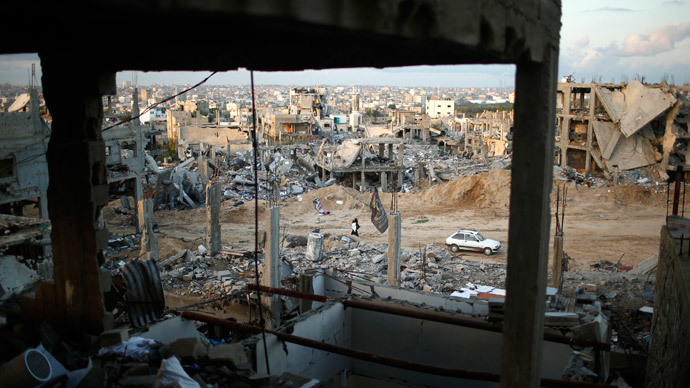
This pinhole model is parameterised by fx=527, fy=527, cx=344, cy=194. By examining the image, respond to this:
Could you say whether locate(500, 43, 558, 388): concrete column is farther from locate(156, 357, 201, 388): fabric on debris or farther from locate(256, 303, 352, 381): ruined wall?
locate(256, 303, 352, 381): ruined wall

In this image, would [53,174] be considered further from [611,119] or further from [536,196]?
[611,119]

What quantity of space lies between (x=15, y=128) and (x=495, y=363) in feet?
62.1

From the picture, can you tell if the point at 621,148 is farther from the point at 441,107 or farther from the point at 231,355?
the point at 441,107

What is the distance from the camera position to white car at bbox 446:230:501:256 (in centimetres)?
2169

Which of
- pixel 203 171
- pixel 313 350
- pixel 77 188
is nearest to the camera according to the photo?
pixel 77 188

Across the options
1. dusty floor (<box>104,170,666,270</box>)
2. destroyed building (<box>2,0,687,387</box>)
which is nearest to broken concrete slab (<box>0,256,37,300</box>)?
dusty floor (<box>104,170,666,270</box>)

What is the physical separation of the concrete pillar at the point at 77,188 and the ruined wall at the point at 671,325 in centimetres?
649

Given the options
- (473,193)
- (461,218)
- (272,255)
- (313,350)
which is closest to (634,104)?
(473,193)

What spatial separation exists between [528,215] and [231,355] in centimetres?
387

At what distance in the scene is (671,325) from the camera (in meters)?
6.77

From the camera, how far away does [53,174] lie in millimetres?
6348

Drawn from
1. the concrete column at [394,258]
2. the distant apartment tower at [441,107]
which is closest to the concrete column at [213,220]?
the concrete column at [394,258]

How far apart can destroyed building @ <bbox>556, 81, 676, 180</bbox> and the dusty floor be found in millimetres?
5275

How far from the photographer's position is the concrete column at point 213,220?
20.6 meters
